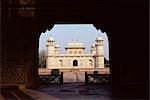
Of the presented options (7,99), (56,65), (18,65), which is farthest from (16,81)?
(56,65)

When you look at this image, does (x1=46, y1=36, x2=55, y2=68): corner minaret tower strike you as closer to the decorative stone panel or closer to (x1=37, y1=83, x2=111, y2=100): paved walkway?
the decorative stone panel

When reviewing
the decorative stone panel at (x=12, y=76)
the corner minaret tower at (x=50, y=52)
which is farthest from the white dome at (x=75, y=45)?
the decorative stone panel at (x=12, y=76)

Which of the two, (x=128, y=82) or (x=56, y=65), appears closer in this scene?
(x=128, y=82)

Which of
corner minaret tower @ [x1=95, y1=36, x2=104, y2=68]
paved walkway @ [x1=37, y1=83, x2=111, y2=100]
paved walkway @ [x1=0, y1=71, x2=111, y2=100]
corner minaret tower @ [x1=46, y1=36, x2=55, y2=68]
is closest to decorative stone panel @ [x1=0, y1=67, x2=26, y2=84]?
paved walkway @ [x1=0, y1=71, x2=111, y2=100]

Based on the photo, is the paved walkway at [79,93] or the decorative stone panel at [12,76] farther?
the decorative stone panel at [12,76]

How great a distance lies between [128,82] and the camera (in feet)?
41.7

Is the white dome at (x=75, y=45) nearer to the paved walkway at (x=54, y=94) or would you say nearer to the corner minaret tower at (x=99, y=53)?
the corner minaret tower at (x=99, y=53)

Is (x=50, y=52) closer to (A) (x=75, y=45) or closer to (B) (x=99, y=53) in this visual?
(A) (x=75, y=45)

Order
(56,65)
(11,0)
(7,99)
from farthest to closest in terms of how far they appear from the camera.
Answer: (56,65), (11,0), (7,99)

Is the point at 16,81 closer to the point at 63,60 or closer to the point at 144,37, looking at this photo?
the point at 144,37

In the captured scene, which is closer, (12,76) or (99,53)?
(12,76)

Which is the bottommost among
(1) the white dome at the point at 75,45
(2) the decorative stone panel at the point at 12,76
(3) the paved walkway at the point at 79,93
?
(3) the paved walkway at the point at 79,93

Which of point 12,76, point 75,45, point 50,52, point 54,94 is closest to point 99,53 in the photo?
point 75,45

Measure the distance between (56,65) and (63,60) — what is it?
1.75 m
